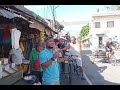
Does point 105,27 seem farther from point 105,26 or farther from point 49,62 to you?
point 49,62

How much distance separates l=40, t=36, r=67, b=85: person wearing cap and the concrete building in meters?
46.5

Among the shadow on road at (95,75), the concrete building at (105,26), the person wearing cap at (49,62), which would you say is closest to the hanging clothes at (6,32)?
the person wearing cap at (49,62)

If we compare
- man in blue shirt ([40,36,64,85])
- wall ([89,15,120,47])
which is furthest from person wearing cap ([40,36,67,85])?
wall ([89,15,120,47])

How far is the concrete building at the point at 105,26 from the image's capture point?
51625 mm

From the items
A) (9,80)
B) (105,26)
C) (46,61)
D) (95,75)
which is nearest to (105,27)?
(105,26)

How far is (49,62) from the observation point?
5.07 m

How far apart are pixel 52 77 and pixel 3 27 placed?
10.6 feet

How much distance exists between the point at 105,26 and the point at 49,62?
157ft

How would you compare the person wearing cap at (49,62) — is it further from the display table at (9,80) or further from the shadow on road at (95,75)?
the shadow on road at (95,75)

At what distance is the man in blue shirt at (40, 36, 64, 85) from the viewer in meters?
5.09

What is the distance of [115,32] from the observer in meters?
51.2
